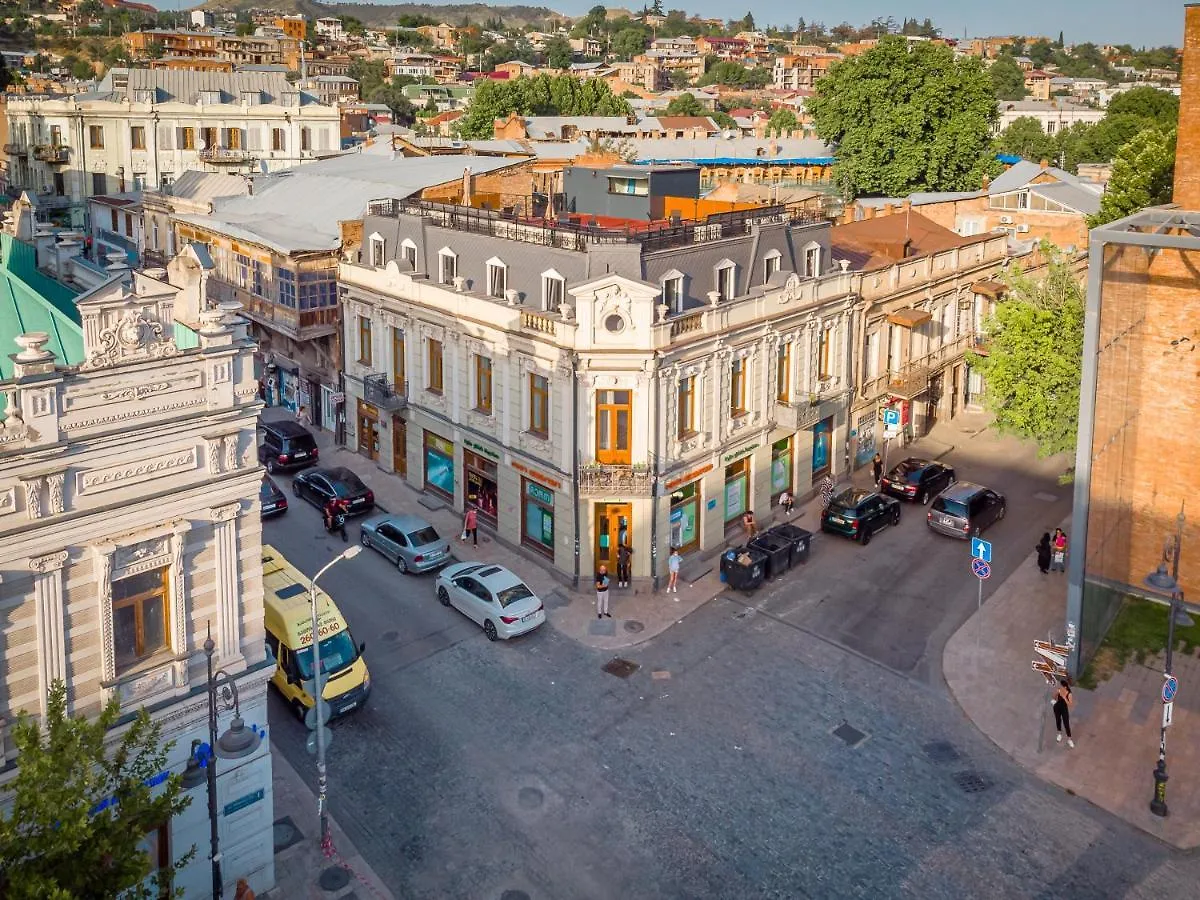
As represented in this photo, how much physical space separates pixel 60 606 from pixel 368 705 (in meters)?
10.5

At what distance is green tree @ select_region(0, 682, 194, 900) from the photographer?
41.9 ft

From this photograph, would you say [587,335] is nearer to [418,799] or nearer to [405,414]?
[405,414]

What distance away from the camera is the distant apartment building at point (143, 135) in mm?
68062

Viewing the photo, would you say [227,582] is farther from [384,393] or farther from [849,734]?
[384,393]

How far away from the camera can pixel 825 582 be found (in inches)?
1273

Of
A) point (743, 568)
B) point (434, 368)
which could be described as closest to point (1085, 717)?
point (743, 568)

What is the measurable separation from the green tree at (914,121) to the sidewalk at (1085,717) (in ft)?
165


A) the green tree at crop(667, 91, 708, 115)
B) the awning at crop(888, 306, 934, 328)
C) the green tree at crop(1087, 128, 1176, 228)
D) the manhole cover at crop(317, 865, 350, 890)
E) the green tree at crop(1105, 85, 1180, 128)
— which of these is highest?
the green tree at crop(667, 91, 708, 115)

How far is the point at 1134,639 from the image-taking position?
28.8 m

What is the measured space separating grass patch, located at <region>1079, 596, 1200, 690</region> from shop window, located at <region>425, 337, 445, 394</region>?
2197 cm

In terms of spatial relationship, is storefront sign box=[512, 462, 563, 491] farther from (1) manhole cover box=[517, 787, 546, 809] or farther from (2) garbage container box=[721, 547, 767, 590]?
(1) manhole cover box=[517, 787, 546, 809]

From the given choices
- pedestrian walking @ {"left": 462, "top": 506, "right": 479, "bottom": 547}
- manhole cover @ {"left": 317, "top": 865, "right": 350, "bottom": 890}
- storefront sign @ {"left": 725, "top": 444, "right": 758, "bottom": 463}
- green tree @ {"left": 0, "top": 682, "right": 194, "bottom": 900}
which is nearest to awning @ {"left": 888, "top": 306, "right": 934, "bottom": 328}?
storefront sign @ {"left": 725, "top": 444, "right": 758, "bottom": 463}

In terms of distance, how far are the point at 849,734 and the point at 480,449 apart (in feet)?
51.2

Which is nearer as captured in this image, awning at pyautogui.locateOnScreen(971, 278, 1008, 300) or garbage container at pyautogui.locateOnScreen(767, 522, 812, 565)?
garbage container at pyautogui.locateOnScreen(767, 522, 812, 565)
